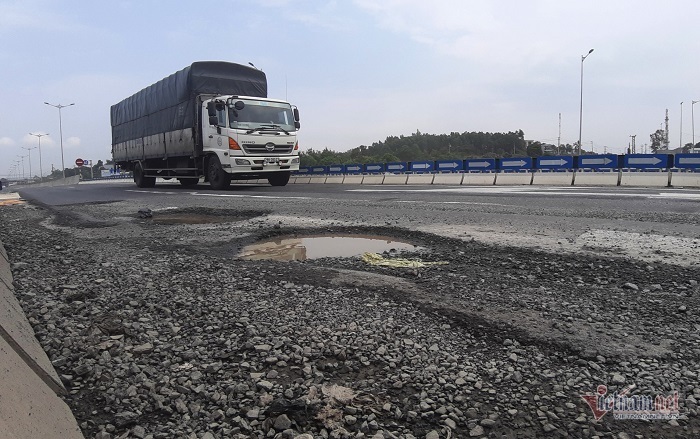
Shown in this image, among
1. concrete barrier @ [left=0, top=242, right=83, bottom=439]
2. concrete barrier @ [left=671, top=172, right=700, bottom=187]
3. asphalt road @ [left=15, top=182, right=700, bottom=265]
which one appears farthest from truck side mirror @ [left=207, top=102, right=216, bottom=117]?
concrete barrier @ [left=671, top=172, right=700, bottom=187]

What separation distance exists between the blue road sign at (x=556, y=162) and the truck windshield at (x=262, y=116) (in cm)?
1129

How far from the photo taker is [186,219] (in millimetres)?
8578

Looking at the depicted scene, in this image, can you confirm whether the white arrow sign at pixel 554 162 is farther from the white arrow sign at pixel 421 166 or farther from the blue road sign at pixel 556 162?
the white arrow sign at pixel 421 166

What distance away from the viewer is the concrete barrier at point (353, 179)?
26.7 meters

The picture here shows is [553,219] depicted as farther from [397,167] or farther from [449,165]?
[397,167]

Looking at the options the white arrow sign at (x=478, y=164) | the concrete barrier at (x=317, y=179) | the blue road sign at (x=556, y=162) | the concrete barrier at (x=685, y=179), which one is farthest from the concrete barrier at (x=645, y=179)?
the concrete barrier at (x=317, y=179)

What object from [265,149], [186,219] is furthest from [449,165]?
[186,219]

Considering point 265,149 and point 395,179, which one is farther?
point 395,179

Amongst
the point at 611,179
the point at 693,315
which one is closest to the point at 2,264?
the point at 693,315

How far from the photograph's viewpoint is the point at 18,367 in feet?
6.37

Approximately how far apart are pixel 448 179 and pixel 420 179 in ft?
4.84

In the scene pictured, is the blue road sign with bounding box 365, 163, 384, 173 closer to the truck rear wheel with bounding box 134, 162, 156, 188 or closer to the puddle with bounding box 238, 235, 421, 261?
the truck rear wheel with bounding box 134, 162, 156, 188

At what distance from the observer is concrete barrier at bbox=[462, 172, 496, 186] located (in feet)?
67.9

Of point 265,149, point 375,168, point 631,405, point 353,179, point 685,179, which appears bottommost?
point 631,405
